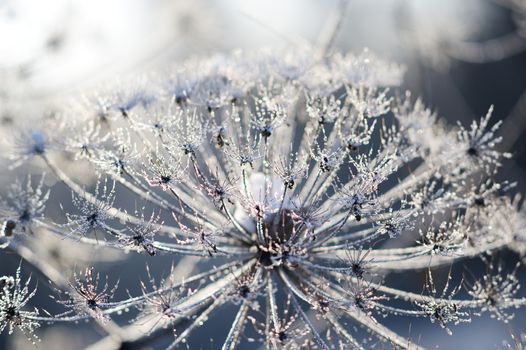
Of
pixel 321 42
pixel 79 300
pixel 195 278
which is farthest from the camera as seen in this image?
pixel 321 42

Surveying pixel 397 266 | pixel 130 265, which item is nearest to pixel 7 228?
pixel 397 266

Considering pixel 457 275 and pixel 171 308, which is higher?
pixel 457 275

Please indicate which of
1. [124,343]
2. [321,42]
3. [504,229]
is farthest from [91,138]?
[504,229]

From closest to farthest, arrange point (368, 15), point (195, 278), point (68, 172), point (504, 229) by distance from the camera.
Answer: point (195, 278)
point (504, 229)
point (68, 172)
point (368, 15)

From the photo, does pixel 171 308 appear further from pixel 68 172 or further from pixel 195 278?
pixel 68 172

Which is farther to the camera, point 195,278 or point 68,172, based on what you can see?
point 68,172

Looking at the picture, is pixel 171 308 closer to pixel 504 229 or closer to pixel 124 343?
pixel 124 343

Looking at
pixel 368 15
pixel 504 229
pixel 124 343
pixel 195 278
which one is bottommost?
pixel 124 343
